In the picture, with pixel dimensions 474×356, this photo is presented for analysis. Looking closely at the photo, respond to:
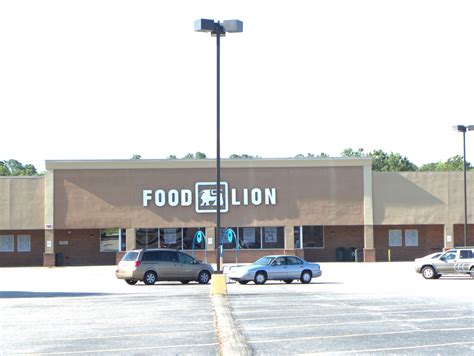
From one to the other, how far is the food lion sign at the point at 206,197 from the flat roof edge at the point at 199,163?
4.95 ft

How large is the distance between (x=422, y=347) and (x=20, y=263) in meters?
49.3

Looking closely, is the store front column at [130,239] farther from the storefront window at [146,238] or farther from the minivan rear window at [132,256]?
the minivan rear window at [132,256]

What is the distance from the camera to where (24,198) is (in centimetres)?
5791

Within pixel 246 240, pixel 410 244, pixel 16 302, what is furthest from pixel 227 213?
pixel 16 302

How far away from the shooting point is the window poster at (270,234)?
5938 cm

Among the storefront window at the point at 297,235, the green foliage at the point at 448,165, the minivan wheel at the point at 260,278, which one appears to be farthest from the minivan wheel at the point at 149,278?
the green foliage at the point at 448,165

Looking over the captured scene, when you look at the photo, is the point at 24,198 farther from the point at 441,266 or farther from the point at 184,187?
the point at 441,266

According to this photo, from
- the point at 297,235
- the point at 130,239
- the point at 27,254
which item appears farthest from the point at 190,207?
the point at 27,254

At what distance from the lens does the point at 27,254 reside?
5966 cm

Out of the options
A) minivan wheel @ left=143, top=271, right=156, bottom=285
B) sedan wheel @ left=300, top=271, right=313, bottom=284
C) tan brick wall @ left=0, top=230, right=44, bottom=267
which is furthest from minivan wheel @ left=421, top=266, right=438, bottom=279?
tan brick wall @ left=0, top=230, right=44, bottom=267

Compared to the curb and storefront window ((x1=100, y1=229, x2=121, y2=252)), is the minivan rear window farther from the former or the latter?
storefront window ((x1=100, y1=229, x2=121, y2=252))

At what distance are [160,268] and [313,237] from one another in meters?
26.9

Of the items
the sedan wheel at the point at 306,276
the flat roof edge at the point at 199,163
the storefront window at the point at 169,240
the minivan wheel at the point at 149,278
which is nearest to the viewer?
the minivan wheel at the point at 149,278

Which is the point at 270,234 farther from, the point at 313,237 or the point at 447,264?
the point at 447,264
